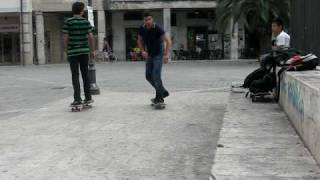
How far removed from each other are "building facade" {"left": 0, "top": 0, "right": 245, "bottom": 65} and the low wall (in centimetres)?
3576

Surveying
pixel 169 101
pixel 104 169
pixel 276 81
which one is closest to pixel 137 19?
pixel 169 101

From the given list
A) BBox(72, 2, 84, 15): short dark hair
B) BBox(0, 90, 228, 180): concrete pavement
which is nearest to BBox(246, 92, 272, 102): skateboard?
BBox(0, 90, 228, 180): concrete pavement

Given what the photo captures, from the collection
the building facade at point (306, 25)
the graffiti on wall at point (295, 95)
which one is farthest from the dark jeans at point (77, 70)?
the graffiti on wall at point (295, 95)

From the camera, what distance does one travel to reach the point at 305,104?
247 inches

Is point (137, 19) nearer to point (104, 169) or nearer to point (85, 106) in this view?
point (85, 106)

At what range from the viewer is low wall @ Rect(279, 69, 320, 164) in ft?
18.3

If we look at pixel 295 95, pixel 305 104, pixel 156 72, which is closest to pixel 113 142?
pixel 295 95

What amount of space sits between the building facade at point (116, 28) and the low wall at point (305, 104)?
35.8m

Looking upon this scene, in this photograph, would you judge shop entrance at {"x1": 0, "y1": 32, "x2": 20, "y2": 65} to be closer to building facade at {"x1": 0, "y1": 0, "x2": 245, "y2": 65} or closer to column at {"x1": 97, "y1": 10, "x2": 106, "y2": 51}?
building facade at {"x1": 0, "y1": 0, "x2": 245, "y2": 65}

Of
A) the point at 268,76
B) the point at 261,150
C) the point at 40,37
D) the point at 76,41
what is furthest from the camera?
the point at 40,37

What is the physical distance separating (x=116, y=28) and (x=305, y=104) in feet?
143

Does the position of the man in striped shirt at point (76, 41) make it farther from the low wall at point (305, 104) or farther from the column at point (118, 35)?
the column at point (118, 35)

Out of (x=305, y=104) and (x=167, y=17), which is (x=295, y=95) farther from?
(x=167, y=17)

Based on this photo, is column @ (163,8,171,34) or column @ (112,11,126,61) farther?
column @ (112,11,126,61)
